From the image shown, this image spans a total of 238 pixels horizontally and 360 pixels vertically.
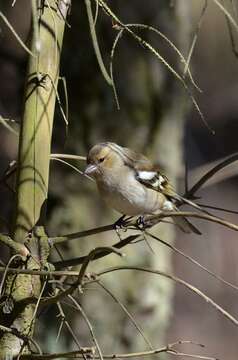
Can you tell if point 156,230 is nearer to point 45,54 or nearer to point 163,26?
point 163,26

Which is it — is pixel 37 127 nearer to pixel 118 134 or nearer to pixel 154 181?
pixel 154 181

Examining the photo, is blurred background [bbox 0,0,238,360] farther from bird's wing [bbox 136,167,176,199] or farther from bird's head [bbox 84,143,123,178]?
bird's head [bbox 84,143,123,178]

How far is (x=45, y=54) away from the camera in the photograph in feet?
5.28

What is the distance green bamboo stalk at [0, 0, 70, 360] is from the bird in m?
1.16

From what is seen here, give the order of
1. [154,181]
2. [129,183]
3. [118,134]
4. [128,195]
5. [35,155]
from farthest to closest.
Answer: [118,134], [154,181], [129,183], [128,195], [35,155]

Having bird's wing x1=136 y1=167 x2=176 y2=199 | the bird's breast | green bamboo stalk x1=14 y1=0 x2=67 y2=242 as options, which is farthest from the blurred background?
green bamboo stalk x1=14 y1=0 x2=67 y2=242

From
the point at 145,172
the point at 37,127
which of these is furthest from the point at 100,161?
the point at 37,127

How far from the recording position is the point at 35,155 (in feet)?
5.24

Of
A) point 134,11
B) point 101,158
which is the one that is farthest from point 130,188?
point 134,11

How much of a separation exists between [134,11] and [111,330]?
1.66 metres

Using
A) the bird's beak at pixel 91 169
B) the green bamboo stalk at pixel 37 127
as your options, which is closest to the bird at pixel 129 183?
the bird's beak at pixel 91 169

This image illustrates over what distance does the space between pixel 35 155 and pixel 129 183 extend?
4.41 feet

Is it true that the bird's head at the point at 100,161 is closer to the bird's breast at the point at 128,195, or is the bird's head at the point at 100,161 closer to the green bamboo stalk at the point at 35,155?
the bird's breast at the point at 128,195

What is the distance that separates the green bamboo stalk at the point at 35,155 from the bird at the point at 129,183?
1.16m
